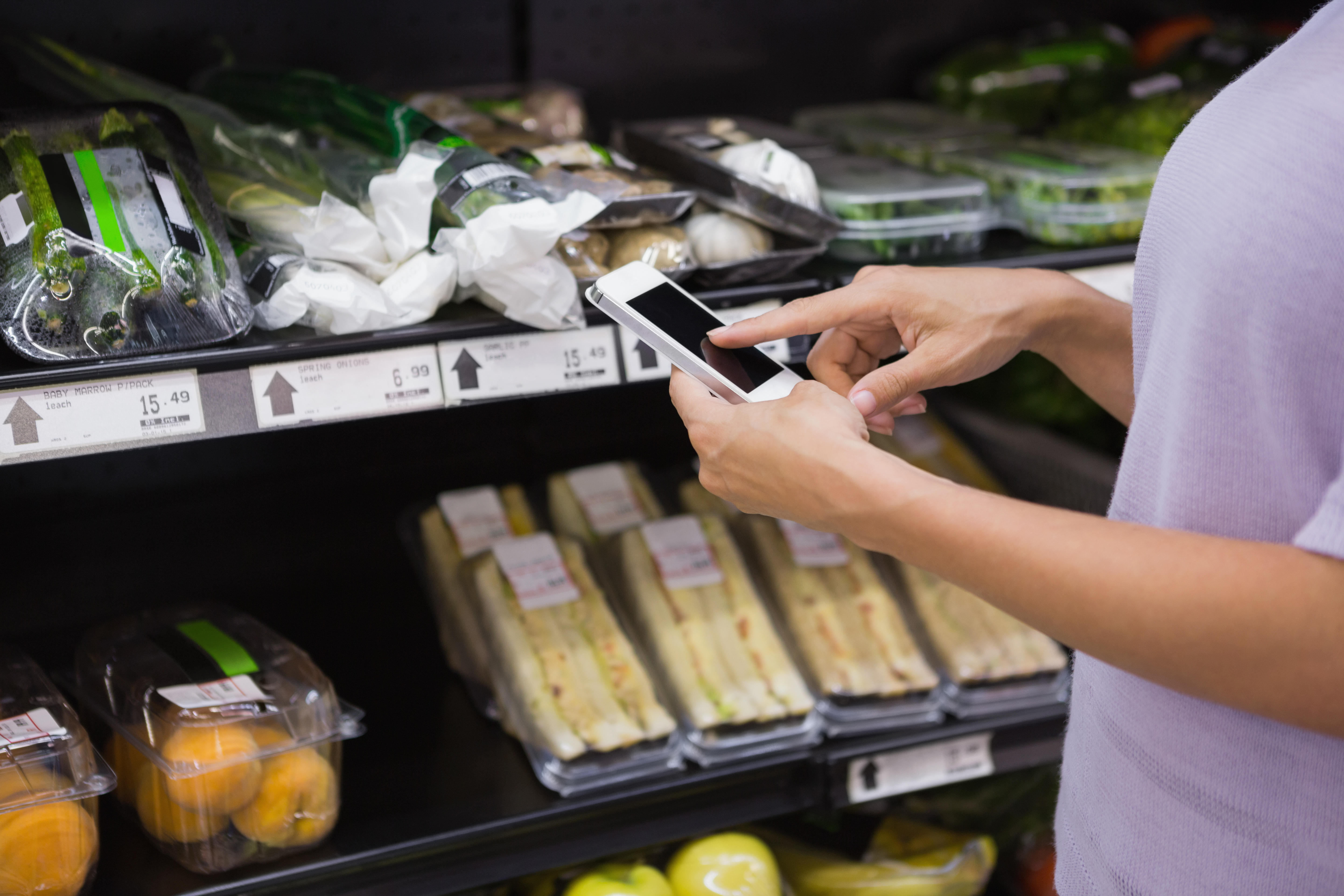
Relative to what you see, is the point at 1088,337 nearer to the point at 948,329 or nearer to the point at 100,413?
the point at 948,329

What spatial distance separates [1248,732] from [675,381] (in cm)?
50

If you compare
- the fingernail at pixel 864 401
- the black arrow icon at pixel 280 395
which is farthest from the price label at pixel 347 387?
the fingernail at pixel 864 401

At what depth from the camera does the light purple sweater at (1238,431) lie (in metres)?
0.70

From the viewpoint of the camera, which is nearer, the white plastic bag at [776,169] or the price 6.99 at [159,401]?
the price 6.99 at [159,401]

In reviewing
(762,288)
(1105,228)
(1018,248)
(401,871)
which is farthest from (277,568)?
(1105,228)

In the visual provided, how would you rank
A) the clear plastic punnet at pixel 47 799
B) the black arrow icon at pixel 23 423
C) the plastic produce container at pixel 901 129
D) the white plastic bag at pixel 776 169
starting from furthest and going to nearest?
the plastic produce container at pixel 901 129
the white plastic bag at pixel 776 169
the clear plastic punnet at pixel 47 799
the black arrow icon at pixel 23 423

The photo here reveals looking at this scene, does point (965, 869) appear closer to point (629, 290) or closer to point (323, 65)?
point (629, 290)

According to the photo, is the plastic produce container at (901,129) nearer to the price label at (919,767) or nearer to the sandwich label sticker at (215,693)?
the price label at (919,767)

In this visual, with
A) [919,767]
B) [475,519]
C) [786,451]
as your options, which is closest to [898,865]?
[919,767]

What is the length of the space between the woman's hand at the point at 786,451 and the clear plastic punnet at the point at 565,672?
518mm

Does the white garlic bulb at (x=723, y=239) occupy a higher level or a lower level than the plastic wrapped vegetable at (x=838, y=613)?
higher

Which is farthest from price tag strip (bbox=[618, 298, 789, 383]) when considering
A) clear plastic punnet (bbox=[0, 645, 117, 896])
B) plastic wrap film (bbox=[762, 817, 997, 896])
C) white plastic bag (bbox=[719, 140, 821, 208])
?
plastic wrap film (bbox=[762, 817, 997, 896])

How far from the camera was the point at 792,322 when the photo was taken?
1.02 meters

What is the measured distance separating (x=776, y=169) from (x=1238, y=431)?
26.5 inches
